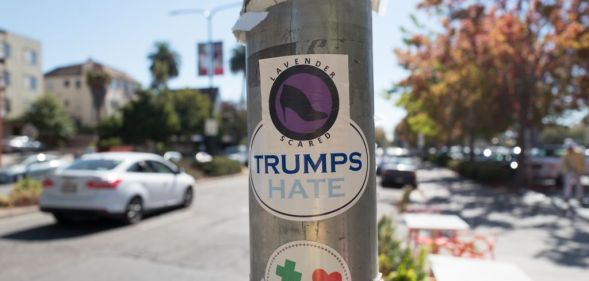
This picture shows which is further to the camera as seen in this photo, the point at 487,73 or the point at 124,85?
the point at 124,85

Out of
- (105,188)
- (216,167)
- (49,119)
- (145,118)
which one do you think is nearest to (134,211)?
(105,188)

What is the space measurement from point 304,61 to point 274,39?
20cm

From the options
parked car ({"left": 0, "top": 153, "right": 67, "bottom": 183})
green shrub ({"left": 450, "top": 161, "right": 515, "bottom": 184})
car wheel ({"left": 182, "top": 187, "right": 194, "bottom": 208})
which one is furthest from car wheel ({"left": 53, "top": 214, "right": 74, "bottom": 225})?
green shrub ({"left": 450, "top": 161, "right": 515, "bottom": 184})

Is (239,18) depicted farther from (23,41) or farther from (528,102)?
(23,41)

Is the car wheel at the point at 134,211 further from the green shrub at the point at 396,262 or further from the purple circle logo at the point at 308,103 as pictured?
the purple circle logo at the point at 308,103

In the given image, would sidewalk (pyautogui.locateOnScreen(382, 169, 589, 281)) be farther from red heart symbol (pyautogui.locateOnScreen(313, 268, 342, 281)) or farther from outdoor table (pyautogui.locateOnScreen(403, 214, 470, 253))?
red heart symbol (pyautogui.locateOnScreen(313, 268, 342, 281))

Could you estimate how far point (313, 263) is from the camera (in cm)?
231

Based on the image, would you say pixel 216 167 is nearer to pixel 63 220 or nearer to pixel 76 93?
pixel 63 220

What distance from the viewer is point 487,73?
17.7 meters

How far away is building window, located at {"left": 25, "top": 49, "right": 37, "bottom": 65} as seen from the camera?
50.9 metres

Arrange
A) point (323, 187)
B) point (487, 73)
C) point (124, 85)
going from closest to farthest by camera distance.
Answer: point (323, 187) < point (487, 73) < point (124, 85)

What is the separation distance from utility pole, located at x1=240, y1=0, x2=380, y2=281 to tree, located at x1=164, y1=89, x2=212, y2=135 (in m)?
43.4

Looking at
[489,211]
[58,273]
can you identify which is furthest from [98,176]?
[489,211]

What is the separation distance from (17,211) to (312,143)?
35.0 ft
